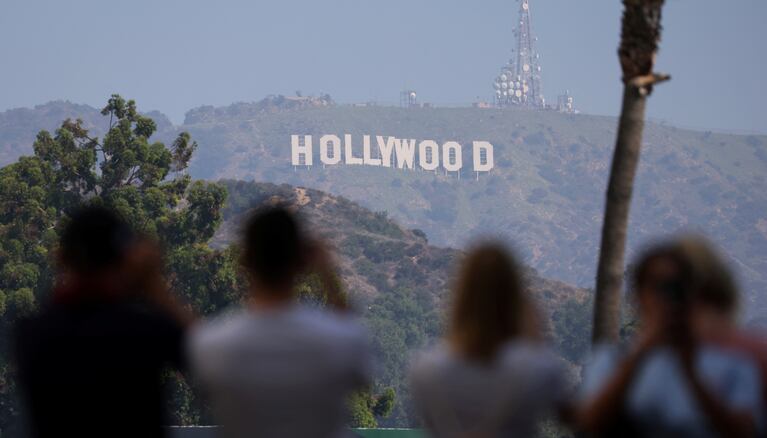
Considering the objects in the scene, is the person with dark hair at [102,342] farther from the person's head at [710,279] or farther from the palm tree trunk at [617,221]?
the palm tree trunk at [617,221]

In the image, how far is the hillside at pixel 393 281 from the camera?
150 metres

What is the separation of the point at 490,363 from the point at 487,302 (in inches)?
9.2

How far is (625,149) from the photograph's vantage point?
11.2 m

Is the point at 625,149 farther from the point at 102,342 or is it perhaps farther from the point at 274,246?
the point at 102,342

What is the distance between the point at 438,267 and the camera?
178 metres

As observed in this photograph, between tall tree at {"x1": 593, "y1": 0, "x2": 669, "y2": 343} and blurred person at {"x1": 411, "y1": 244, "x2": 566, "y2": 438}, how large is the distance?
5182mm

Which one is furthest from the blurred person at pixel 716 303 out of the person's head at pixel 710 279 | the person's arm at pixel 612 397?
the person's arm at pixel 612 397

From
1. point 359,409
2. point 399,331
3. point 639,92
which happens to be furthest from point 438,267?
point 639,92

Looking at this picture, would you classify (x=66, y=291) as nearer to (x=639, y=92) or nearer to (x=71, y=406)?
(x=71, y=406)

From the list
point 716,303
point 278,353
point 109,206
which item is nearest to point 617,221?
point 278,353

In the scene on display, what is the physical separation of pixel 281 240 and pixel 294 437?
0.68 m

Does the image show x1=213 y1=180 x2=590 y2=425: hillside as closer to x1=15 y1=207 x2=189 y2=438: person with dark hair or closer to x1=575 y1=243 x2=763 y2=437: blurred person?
x1=15 y1=207 x2=189 y2=438: person with dark hair

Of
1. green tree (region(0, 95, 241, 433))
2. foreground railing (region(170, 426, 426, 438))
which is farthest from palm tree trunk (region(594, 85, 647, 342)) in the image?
green tree (region(0, 95, 241, 433))

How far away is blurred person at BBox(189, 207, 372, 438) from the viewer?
16.3 feet
